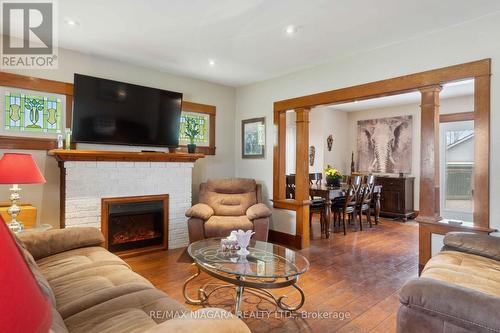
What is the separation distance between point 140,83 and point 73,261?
2.85 meters

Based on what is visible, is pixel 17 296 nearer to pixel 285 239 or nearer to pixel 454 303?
pixel 454 303

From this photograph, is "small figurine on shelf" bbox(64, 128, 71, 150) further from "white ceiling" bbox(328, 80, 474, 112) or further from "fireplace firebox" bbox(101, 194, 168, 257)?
"white ceiling" bbox(328, 80, 474, 112)

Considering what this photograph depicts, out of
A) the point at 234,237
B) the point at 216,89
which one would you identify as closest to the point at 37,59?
the point at 216,89

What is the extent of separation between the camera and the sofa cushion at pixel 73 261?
2.00 metres

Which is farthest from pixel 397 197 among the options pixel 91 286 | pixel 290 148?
pixel 91 286

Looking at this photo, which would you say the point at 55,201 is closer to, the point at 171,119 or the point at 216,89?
the point at 171,119

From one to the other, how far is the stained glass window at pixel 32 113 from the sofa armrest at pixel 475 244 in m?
4.35

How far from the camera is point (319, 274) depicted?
332cm

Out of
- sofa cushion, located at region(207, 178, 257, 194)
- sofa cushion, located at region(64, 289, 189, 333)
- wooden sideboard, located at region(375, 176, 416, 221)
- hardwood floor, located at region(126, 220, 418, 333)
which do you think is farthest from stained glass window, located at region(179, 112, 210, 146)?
wooden sideboard, located at region(375, 176, 416, 221)

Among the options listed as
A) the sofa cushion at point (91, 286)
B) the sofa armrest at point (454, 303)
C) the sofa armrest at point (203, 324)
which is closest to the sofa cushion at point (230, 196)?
the sofa cushion at point (91, 286)

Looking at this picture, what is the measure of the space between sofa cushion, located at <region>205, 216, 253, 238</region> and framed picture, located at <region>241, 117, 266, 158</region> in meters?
1.41

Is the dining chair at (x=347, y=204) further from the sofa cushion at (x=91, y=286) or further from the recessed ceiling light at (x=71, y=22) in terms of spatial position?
the recessed ceiling light at (x=71, y=22)

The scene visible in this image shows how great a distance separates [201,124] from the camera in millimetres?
5070

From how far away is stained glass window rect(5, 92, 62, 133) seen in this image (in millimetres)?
3396
